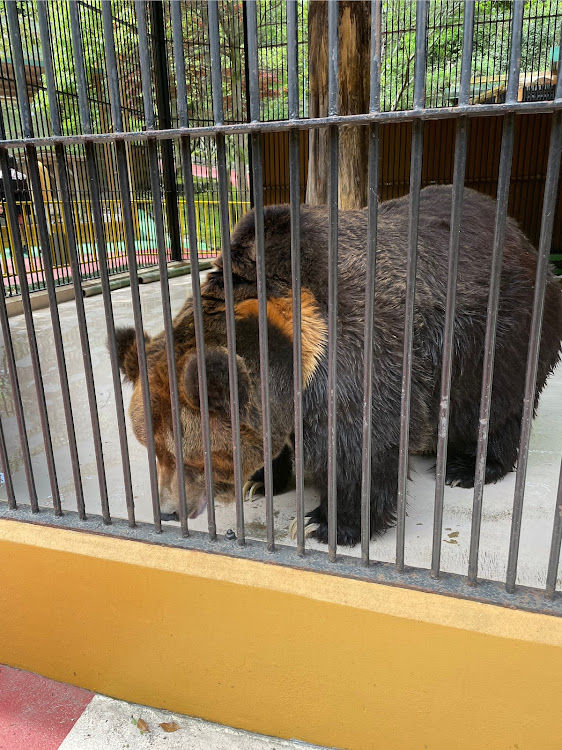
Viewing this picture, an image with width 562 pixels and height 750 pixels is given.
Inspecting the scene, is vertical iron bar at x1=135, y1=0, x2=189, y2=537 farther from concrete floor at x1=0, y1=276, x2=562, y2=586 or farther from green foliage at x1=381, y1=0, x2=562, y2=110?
green foliage at x1=381, y1=0, x2=562, y2=110

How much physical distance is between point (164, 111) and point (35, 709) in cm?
1221

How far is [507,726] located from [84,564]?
1.48 metres

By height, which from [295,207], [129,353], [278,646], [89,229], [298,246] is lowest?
[278,646]

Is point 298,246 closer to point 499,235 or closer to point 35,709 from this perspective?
point 499,235

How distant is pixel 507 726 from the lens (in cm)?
177

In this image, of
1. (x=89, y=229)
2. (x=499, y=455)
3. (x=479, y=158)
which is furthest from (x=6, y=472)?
(x=479, y=158)

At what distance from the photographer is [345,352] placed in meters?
2.36

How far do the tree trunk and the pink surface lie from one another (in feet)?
15.0

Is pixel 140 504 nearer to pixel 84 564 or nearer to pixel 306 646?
pixel 84 564

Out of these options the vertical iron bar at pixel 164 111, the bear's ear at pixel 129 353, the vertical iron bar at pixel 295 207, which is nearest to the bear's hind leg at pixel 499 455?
the vertical iron bar at pixel 295 207

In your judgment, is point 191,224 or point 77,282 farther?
point 77,282

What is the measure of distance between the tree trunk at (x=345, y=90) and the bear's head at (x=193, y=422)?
139 inches

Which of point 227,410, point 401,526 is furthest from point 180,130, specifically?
point 401,526

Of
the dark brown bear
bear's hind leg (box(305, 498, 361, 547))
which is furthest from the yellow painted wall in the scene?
bear's hind leg (box(305, 498, 361, 547))
